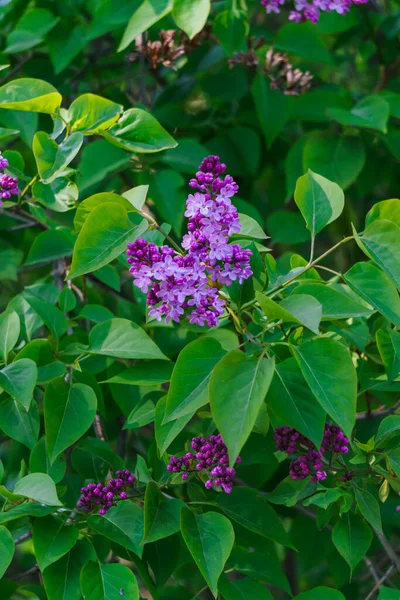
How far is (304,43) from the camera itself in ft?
5.90

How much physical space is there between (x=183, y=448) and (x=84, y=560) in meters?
0.26

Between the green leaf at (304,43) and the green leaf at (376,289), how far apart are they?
1.01 meters

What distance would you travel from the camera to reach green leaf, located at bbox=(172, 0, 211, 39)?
1.45m

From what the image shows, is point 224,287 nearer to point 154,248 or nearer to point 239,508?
point 154,248

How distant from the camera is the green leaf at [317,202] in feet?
3.38

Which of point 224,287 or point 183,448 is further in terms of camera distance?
point 183,448

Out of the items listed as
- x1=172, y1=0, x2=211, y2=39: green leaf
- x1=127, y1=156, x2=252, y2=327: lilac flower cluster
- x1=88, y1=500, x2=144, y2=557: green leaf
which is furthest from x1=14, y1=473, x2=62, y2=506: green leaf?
x1=172, y1=0, x2=211, y2=39: green leaf

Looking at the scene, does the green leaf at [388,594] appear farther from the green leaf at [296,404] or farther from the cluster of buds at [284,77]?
the cluster of buds at [284,77]

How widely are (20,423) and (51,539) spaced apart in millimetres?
170

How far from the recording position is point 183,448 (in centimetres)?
122

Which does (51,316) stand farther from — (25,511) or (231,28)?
(231,28)

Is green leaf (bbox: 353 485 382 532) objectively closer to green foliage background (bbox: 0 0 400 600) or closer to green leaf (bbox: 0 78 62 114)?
green foliage background (bbox: 0 0 400 600)

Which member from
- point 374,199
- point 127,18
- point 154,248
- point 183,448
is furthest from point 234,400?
point 374,199

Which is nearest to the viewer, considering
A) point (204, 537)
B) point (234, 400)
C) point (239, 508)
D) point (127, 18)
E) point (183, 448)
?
point (234, 400)
